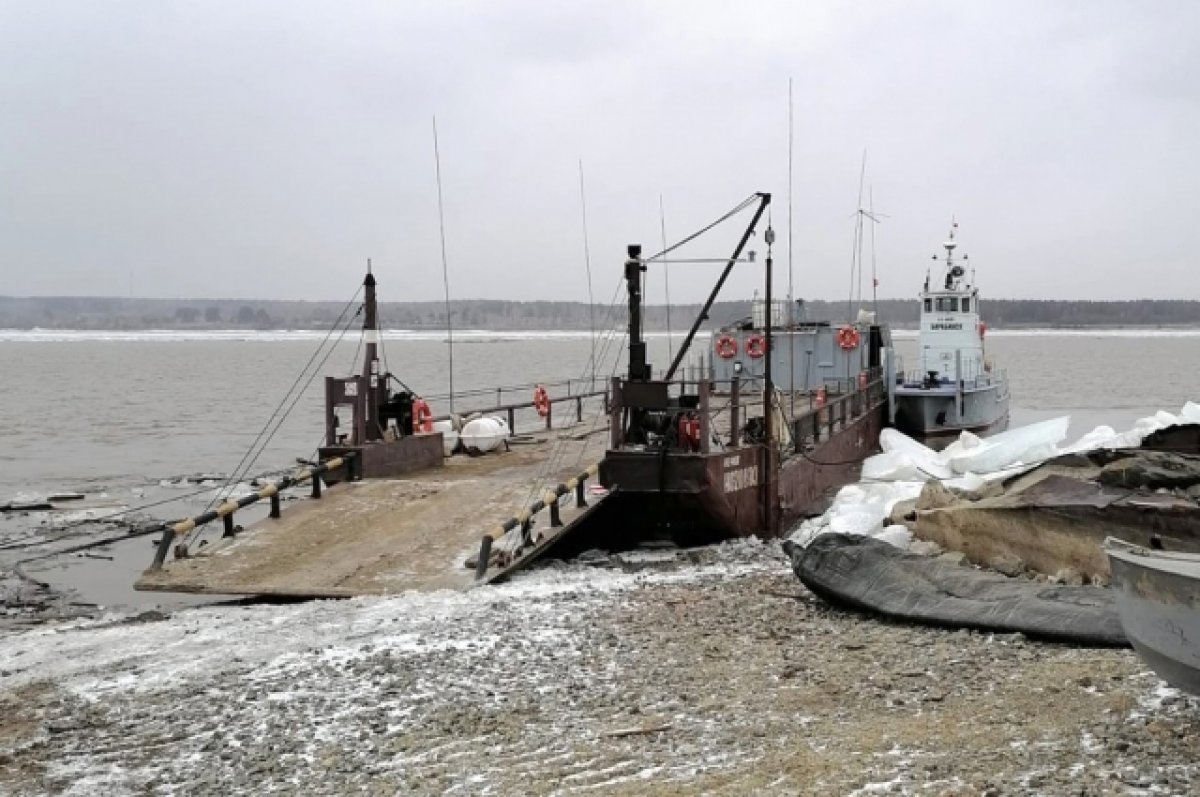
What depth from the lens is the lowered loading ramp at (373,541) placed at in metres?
10.2

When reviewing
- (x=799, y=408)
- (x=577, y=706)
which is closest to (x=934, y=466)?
(x=799, y=408)

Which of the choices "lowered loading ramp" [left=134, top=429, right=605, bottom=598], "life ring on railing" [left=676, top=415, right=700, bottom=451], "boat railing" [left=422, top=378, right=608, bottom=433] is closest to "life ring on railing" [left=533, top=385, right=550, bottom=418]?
"boat railing" [left=422, top=378, right=608, bottom=433]

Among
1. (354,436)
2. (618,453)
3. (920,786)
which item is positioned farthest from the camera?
(354,436)

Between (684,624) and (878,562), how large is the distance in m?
1.84

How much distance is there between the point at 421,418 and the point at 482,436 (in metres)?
1.33

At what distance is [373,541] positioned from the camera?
38.3ft

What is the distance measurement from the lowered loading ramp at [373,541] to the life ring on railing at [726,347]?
15.0 metres

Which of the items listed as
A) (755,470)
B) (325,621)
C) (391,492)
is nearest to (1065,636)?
(325,621)

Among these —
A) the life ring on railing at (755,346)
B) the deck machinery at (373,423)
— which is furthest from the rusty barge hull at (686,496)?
the life ring on railing at (755,346)

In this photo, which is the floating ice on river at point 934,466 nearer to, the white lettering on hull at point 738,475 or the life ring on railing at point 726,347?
the white lettering on hull at point 738,475

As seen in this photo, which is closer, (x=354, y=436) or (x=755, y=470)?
(x=755, y=470)

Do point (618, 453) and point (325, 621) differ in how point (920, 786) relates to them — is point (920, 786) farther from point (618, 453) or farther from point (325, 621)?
point (618, 453)

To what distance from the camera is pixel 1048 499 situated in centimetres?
1001

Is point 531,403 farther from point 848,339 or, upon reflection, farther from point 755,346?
point 848,339
